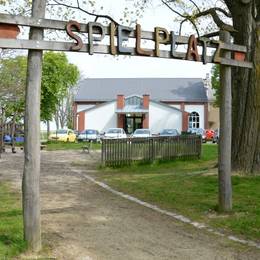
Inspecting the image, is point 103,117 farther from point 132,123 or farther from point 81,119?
point 132,123

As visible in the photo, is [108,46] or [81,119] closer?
[108,46]

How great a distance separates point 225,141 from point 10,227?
436 centimetres

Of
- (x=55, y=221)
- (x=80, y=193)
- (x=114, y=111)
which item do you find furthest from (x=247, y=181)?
(x=114, y=111)

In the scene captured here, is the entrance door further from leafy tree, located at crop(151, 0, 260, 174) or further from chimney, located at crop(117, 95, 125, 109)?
leafy tree, located at crop(151, 0, 260, 174)

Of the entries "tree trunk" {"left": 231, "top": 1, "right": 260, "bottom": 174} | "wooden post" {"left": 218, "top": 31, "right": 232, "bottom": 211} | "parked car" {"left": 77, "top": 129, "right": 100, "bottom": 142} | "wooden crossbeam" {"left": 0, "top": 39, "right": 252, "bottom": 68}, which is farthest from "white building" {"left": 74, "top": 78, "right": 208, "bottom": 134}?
"wooden crossbeam" {"left": 0, "top": 39, "right": 252, "bottom": 68}

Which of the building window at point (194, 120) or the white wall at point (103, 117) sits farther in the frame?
the building window at point (194, 120)

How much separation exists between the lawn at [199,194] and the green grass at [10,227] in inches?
115

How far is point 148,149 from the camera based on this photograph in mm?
21562

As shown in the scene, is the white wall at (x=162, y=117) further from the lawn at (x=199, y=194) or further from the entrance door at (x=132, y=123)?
the lawn at (x=199, y=194)

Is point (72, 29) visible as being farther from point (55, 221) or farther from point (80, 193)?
point (80, 193)

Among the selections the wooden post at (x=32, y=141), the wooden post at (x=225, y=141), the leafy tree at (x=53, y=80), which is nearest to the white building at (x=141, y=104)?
the leafy tree at (x=53, y=80)

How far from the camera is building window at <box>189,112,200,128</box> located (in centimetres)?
7056

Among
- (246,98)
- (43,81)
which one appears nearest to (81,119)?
(43,81)

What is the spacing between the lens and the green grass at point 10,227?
6860 mm
